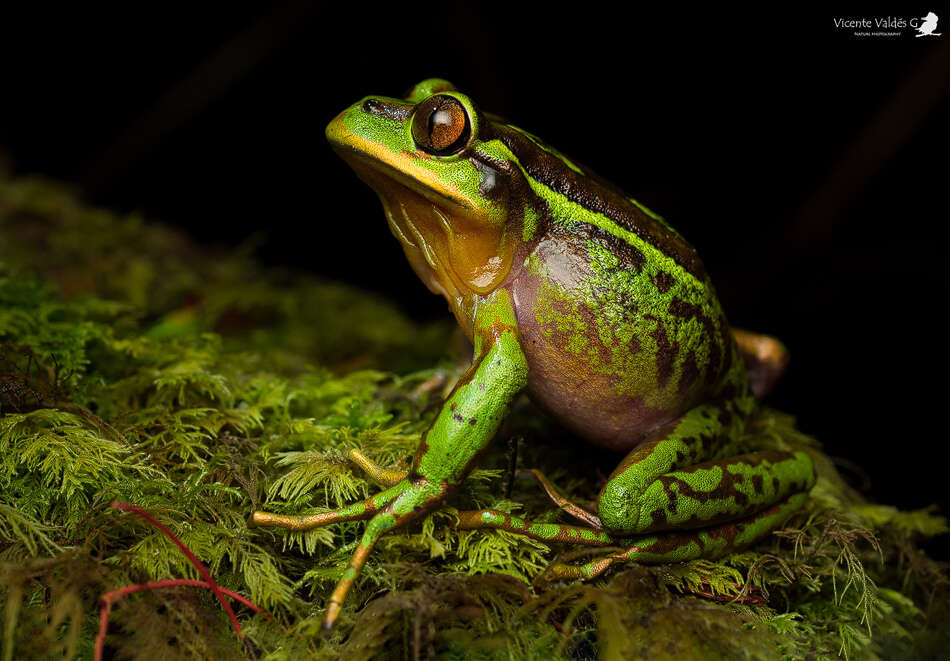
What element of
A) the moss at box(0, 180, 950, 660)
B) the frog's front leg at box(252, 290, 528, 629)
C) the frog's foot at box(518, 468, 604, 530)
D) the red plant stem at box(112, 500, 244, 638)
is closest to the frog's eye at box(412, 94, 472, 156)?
the frog's front leg at box(252, 290, 528, 629)

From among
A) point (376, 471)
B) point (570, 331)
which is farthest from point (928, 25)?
point (376, 471)

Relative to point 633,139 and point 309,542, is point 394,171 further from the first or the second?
point 633,139

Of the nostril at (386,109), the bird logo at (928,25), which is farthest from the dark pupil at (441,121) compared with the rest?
the bird logo at (928,25)

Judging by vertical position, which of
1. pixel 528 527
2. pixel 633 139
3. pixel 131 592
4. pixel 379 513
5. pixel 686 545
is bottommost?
pixel 131 592

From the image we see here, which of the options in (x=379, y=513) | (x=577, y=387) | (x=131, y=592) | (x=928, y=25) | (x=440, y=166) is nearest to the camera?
(x=131, y=592)

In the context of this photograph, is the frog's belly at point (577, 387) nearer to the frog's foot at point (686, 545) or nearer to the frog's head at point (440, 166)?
the frog's head at point (440, 166)

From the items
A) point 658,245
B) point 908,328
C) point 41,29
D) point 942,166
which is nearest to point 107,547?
point 658,245

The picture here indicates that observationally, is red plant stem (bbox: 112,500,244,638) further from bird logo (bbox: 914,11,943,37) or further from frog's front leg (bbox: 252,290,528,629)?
bird logo (bbox: 914,11,943,37)

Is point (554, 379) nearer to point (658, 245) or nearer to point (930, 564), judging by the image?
point (658, 245)
